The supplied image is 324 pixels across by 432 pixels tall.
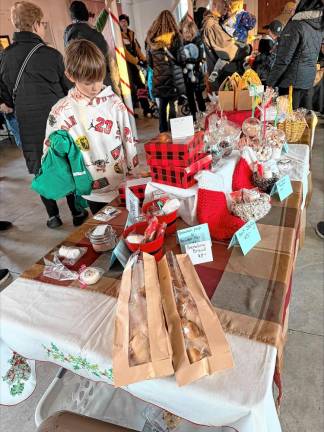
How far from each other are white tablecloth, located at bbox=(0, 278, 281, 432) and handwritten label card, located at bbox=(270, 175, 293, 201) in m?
0.75

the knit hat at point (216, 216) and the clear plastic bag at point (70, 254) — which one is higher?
the knit hat at point (216, 216)

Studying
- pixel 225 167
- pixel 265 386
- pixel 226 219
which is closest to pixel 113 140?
pixel 225 167

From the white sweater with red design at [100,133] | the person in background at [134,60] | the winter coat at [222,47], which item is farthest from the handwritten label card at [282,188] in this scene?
the person in background at [134,60]

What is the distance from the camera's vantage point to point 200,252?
3.12ft

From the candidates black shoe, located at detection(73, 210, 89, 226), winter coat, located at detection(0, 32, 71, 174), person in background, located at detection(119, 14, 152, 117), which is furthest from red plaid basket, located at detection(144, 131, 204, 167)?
person in background, located at detection(119, 14, 152, 117)

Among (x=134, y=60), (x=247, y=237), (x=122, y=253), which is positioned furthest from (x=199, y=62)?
(x=122, y=253)

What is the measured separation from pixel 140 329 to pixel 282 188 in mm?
876

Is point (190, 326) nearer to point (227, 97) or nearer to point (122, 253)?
point (122, 253)

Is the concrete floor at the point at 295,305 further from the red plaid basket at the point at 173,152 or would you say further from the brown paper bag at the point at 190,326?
the red plaid basket at the point at 173,152

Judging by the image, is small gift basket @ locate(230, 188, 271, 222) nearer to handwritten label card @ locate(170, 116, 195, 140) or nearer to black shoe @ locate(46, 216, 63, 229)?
handwritten label card @ locate(170, 116, 195, 140)

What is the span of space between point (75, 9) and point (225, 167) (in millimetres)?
2288

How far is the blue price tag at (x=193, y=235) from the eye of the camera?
3.22 ft

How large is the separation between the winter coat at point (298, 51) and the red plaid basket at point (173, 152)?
1.98m

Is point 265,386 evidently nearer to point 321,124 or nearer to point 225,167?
point 225,167
